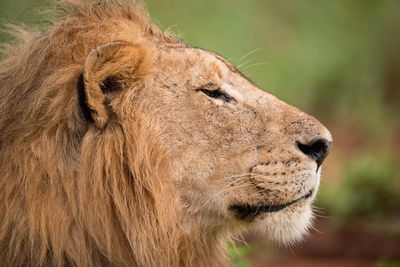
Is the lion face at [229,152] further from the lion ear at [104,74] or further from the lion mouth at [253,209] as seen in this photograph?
the lion ear at [104,74]

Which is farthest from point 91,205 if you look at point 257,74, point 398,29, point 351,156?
point 398,29

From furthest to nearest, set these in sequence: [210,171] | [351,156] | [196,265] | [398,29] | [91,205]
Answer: [398,29] → [351,156] → [196,265] → [210,171] → [91,205]

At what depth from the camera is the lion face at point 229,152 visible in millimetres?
2936

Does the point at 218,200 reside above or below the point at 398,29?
below

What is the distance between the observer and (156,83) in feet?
9.80

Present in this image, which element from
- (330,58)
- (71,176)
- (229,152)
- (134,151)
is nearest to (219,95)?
(229,152)

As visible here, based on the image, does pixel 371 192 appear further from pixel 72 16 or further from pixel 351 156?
pixel 72 16

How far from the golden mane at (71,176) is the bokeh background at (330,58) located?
157 inches

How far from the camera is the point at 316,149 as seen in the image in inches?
118

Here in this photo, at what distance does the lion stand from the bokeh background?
3679 mm

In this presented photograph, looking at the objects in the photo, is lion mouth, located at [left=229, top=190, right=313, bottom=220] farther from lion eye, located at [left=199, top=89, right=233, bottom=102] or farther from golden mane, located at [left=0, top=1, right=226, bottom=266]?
lion eye, located at [left=199, top=89, right=233, bottom=102]

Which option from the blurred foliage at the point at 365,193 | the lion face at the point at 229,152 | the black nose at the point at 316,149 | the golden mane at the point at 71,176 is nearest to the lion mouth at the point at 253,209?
the lion face at the point at 229,152

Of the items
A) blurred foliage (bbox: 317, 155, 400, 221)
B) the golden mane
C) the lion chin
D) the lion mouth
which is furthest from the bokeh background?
the golden mane

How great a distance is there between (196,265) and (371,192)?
3748mm
